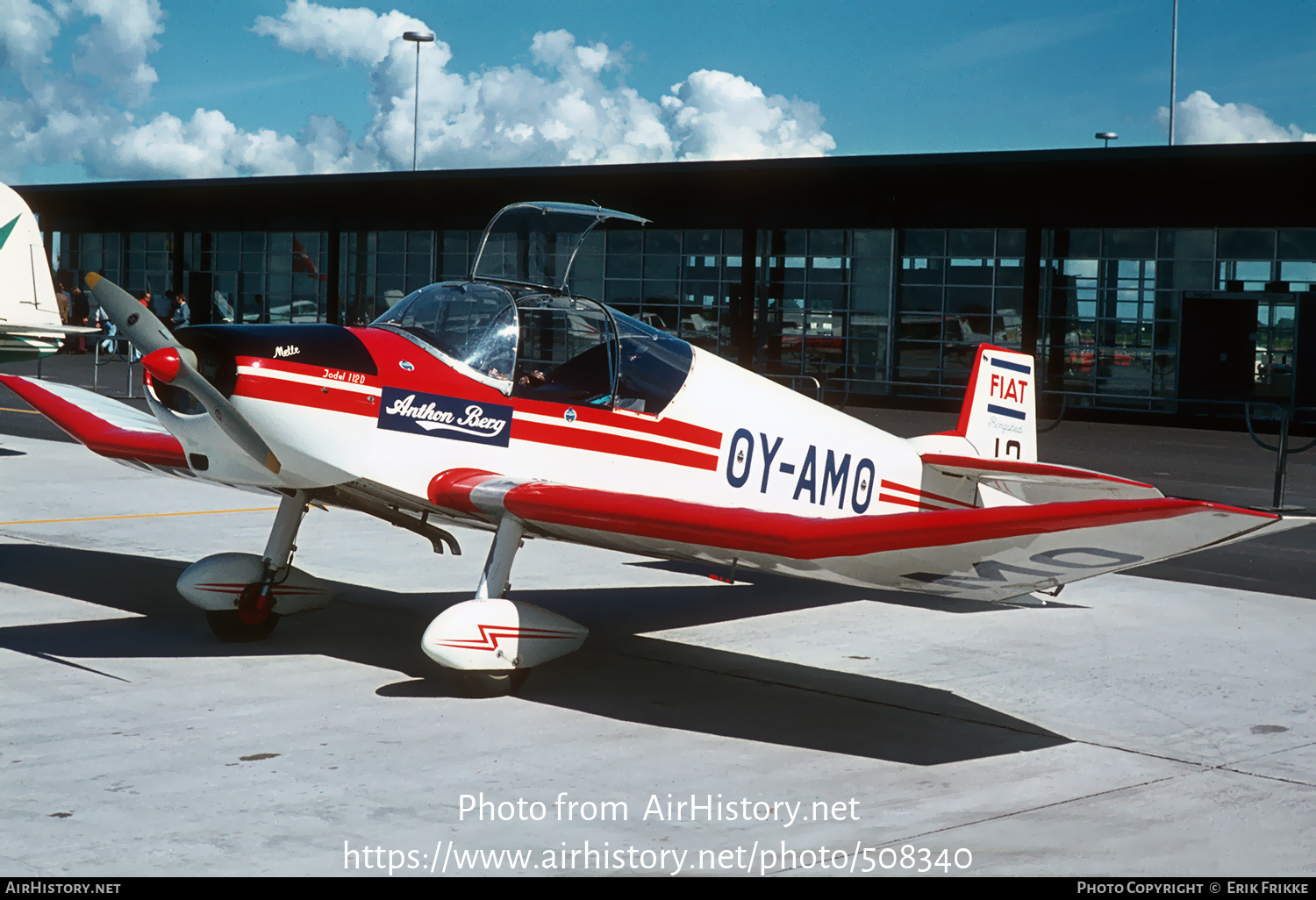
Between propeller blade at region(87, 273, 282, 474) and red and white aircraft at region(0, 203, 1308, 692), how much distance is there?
Answer: 0.5 inches

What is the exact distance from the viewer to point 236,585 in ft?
23.2

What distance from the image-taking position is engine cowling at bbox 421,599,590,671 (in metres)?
5.94

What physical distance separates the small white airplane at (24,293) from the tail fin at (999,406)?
1168 cm

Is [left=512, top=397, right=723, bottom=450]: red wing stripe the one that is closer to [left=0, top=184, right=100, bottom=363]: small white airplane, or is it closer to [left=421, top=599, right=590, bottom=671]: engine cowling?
[left=421, top=599, right=590, bottom=671]: engine cowling

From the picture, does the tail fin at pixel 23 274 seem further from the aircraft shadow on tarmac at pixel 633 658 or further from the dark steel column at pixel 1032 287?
the dark steel column at pixel 1032 287

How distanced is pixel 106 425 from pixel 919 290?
27.1m

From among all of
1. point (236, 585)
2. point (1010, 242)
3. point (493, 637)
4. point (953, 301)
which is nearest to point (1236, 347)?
point (1010, 242)

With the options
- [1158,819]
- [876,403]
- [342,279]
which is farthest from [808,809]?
[342,279]

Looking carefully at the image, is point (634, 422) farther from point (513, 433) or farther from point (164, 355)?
point (164, 355)

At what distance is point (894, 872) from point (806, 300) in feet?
104

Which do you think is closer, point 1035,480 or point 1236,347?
point 1035,480

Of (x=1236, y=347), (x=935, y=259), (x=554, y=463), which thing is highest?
(x=935, y=259)

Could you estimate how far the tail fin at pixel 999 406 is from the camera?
28.1ft

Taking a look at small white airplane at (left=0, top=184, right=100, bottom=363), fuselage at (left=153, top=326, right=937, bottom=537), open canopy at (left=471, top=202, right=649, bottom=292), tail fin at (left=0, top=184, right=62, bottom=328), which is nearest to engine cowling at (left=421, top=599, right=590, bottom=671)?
fuselage at (left=153, top=326, right=937, bottom=537)
